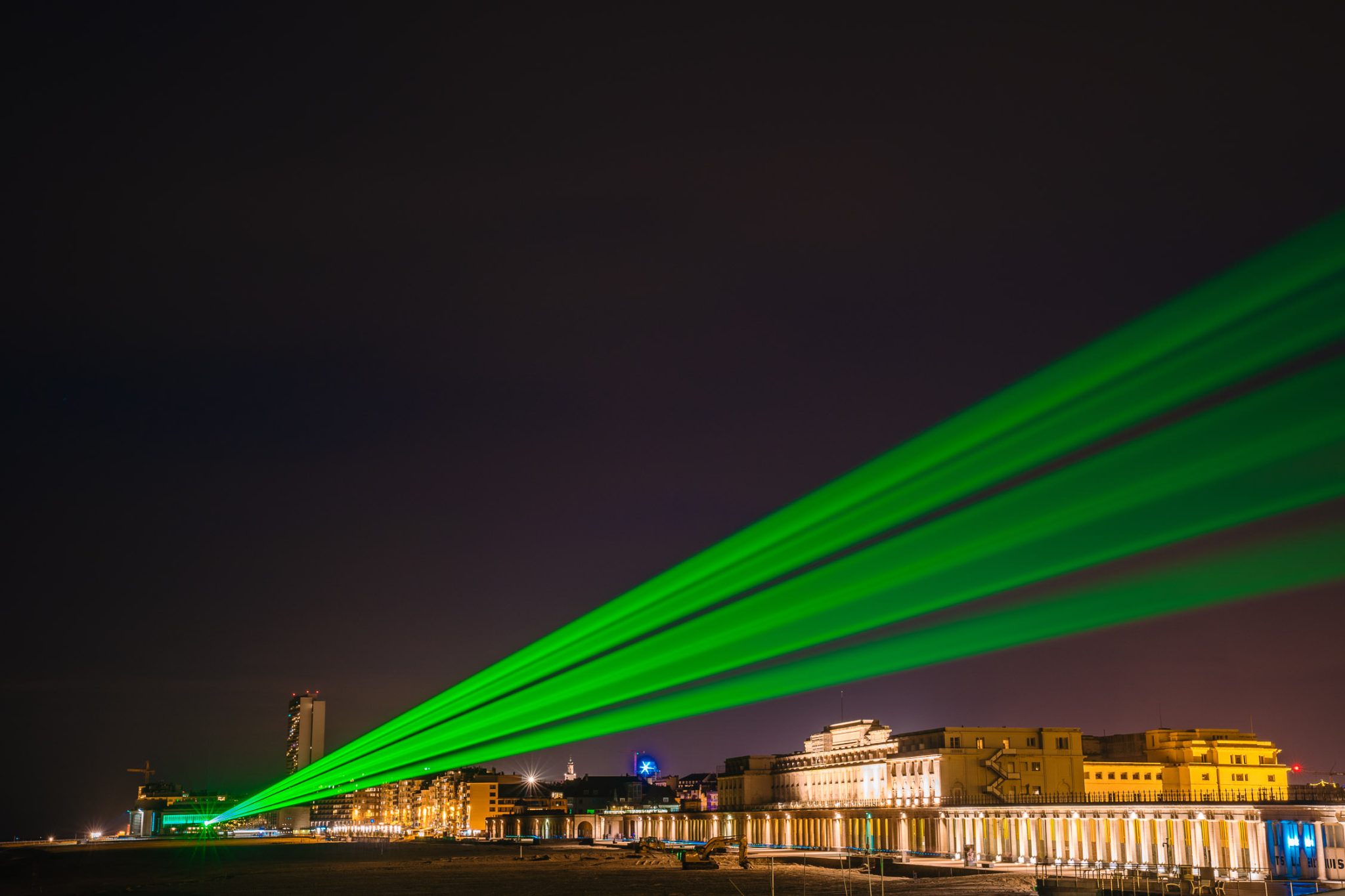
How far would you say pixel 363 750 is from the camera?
285ft

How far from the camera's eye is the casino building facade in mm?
45562

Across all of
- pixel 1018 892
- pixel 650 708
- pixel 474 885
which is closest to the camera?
pixel 1018 892

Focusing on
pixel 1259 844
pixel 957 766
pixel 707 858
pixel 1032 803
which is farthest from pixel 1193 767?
pixel 1259 844

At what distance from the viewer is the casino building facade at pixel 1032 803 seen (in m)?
45.6

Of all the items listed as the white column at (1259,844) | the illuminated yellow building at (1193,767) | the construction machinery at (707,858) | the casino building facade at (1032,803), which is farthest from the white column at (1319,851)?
the illuminated yellow building at (1193,767)

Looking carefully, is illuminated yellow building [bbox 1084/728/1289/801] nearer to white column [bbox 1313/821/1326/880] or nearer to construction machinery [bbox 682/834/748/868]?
construction machinery [bbox 682/834/748/868]

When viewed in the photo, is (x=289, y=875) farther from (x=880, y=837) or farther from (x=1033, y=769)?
(x=1033, y=769)

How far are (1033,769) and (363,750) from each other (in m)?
52.1

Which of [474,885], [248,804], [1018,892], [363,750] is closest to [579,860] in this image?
[363,750]

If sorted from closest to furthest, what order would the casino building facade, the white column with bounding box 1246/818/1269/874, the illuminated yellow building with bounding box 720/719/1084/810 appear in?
the white column with bounding box 1246/818/1269/874 < the casino building facade < the illuminated yellow building with bounding box 720/719/1084/810

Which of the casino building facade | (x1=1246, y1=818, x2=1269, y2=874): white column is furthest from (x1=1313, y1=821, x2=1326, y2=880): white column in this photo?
(x1=1246, y1=818, x2=1269, y2=874): white column

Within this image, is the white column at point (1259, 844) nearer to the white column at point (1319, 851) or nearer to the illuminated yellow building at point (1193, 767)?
the white column at point (1319, 851)

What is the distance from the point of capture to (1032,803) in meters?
71.5

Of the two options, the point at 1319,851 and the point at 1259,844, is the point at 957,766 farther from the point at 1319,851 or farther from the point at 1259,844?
the point at 1319,851
